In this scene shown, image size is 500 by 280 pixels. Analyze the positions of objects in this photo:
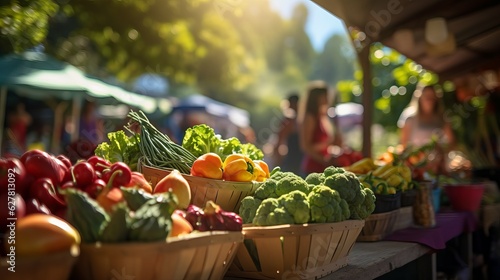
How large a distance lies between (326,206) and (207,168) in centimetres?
54

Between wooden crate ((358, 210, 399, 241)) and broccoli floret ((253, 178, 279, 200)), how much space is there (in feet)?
3.07

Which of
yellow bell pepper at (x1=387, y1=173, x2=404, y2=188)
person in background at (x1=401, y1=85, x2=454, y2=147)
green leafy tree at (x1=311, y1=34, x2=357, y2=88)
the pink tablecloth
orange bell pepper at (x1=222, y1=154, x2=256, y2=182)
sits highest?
green leafy tree at (x1=311, y1=34, x2=357, y2=88)

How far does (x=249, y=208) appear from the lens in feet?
7.04

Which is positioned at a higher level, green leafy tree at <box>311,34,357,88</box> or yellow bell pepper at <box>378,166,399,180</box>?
green leafy tree at <box>311,34,357,88</box>

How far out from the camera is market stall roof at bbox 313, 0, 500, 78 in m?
4.84

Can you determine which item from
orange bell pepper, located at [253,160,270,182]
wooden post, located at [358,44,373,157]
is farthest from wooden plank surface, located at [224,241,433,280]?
wooden post, located at [358,44,373,157]

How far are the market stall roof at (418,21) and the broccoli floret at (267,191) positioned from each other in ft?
8.04

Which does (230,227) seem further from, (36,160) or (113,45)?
(113,45)

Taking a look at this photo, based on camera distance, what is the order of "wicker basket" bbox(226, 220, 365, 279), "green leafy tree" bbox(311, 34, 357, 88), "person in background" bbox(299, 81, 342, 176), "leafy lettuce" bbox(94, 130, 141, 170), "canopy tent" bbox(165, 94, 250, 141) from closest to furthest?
"wicker basket" bbox(226, 220, 365, 279), "leafy lettuce" bbox(94, 130, 141, 170), "person in background" bbox(299, 81, 342, 176), "canopy tent" bbox(165, 94, 250, 141), "green leafy tree" bbox(311, 34, 357, 88)

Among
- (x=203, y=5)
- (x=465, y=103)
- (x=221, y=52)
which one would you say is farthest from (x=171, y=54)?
(x=465, y=103)

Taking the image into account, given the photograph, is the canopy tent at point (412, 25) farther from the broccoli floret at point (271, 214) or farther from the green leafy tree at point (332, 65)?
the green leafy tree at point (332, 65)

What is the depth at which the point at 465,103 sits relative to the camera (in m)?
7.58

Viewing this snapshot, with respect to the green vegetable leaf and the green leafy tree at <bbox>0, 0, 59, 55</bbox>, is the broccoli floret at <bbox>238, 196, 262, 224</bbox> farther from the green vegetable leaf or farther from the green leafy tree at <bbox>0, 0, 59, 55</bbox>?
the green leafy tree at <bbox>0, 0, 59, 55</bbox>

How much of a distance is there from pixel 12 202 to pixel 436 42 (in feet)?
16.3
